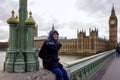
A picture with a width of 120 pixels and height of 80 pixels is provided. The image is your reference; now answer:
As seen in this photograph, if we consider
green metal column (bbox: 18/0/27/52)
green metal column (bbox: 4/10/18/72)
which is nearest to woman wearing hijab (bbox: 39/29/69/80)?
green metal column (bbox: 18/0/27/52)

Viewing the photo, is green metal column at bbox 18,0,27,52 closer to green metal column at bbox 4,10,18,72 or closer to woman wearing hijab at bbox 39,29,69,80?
green metal column at bbox 4,10,18,72

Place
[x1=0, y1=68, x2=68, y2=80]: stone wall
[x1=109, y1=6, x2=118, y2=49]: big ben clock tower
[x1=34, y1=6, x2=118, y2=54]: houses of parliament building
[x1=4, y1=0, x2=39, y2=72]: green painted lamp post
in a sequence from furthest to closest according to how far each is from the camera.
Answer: [x1=109, y1=6, x2=118, y2=49]: big ben clock tower
[x1=34, y1=6, x2=118, y2=54]: houses of parliament building
[x1=4, y1=0, x2=39, y2=72]: green painted lamp post
[x1=0, y1=68, x2=68, y2=80]: stone wall

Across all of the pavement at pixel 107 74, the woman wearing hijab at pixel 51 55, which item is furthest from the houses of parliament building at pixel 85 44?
the woman wearing hijab at pixel 51 55

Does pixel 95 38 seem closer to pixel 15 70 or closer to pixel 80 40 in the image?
pixel 80 40

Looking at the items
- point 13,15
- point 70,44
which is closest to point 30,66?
point 13,15

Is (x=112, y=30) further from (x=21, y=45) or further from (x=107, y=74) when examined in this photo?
(x=21, y=45)

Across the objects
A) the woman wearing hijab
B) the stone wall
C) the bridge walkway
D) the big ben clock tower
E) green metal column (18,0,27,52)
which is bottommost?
the bridge walkway

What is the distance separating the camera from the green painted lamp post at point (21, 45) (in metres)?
3.18

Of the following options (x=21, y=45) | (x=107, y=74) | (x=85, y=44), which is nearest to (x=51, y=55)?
(x=21, y=45)

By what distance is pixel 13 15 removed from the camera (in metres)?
3.26

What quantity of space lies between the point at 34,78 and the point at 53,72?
1.72 feet

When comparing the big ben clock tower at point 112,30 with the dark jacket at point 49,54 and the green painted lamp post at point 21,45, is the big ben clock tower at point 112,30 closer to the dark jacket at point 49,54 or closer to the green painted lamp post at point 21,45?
the dark jacket at point 49,54

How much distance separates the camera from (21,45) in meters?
3.29

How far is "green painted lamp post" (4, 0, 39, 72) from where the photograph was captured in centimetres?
318
